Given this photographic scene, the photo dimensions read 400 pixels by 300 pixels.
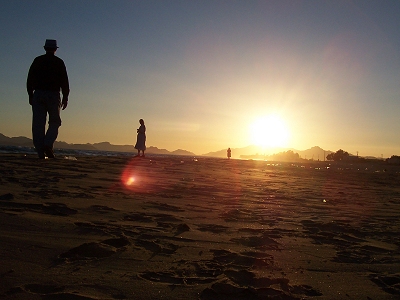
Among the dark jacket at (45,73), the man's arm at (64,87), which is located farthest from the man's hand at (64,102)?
the dark jacket at (45,73)

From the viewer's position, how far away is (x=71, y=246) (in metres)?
2.18

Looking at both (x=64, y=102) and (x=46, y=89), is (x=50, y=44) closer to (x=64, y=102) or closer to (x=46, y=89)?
(x=46, y=89)

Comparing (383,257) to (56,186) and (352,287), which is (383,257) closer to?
(352,287)

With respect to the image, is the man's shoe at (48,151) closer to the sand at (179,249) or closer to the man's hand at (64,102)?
the man's hand at (64,102)

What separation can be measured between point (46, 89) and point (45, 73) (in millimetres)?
312

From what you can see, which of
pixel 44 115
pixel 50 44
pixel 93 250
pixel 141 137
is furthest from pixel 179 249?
pixel 141 137

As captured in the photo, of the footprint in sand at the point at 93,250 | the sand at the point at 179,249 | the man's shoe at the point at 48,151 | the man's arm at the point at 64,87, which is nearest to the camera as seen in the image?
the sand at the point at 179,249

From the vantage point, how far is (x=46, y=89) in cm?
680

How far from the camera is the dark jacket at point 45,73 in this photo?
22.1 feet

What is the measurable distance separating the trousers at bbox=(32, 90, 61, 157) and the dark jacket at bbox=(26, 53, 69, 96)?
0.12m

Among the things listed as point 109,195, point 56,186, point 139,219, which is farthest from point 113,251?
point 56,186

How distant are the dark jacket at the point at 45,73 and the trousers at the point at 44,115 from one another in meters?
0.12

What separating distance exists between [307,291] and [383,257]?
1081 mm

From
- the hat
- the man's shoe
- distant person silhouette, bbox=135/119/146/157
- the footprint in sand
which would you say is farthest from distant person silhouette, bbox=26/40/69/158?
distant person silhouette, bbox=135/119/146/157
